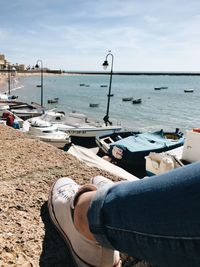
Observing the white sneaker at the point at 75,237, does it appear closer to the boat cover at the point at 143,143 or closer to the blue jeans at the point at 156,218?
the blue jeans at the point at 156,218

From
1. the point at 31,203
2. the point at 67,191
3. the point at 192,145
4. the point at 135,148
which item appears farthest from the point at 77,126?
the point at 67,191

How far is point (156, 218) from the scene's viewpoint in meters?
1.00

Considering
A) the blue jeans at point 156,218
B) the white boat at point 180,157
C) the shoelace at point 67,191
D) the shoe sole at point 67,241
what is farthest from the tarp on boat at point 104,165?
the blue jeans at point 156,218

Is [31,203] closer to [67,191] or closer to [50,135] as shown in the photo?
[67,191]

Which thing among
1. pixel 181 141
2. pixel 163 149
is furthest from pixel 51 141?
pixel 181 141

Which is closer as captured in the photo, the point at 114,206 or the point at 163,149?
the point at 114,206

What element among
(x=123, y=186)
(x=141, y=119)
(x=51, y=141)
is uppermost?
(x=123, y=186)

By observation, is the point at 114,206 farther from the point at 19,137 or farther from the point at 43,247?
the point at 19,137

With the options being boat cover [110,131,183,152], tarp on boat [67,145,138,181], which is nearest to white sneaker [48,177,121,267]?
tarp on boat [67,145,138,181]

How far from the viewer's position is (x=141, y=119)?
41.5 meters

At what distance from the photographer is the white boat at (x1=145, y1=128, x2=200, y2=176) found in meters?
12.0

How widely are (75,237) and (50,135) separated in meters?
15.6

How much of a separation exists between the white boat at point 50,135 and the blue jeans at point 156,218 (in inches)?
591

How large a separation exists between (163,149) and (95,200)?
581 inches
